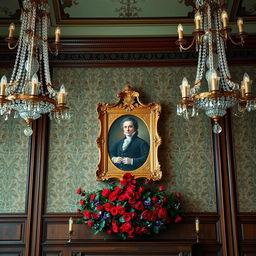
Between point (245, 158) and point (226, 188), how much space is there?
0.56 meters

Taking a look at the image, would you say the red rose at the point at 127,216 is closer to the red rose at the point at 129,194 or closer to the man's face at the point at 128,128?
the red rose at the point at 129,194

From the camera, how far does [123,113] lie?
611cm

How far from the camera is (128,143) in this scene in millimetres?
5984

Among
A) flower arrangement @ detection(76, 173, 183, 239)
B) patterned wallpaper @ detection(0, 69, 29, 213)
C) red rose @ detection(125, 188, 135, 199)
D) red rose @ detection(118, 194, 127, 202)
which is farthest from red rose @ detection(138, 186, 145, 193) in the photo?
patterned wallpaper @ detection(0, 69, 29, 213)

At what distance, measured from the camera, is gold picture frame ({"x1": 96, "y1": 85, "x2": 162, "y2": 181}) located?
19.1 feet

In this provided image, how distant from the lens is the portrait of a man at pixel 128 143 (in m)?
5.87

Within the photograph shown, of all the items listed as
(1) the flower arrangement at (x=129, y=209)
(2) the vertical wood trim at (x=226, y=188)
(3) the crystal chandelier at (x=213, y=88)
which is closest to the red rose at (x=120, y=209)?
(1) the flower arrangement at (x=129, y=209)

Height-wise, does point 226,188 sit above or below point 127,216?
above

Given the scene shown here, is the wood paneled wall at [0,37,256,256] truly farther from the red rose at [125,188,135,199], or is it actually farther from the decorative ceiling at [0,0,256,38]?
the decorative ceiling at [0,0,256,38]

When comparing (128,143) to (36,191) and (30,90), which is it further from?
(30,90)

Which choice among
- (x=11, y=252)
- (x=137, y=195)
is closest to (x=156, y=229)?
(x=137, y=195)

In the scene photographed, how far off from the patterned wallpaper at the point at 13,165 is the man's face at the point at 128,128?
1.50 meters

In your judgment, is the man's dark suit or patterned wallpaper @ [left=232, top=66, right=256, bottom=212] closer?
patterned wallpaper @ [left=232, top=66, right=256, bottom=212]

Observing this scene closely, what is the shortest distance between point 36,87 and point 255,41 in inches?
149
